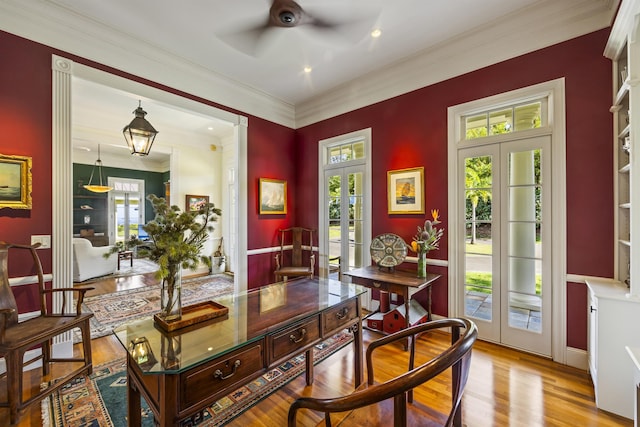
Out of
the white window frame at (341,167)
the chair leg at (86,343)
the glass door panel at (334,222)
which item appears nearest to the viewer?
the chair leg at (86,343)

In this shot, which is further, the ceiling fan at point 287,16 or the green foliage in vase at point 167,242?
the ceiling fan at point 287,16

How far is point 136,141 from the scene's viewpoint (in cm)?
344

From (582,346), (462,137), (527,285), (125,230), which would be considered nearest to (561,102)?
(462,137)

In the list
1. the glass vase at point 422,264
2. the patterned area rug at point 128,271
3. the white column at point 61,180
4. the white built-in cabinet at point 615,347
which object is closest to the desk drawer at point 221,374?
the glass vase at point 422,264

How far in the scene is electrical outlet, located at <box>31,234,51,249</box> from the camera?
246cm

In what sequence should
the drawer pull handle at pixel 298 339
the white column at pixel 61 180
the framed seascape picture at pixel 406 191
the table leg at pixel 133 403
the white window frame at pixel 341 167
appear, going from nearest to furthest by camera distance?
the table leg at pixel 133 403 → the drawer pull handle at pixel 298 339 → the white column at pixel 61 180 → the framed seascape picture at pixel 406 191 → the white window frame at pixel 341 167

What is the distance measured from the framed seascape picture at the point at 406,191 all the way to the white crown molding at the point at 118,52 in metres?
2.36

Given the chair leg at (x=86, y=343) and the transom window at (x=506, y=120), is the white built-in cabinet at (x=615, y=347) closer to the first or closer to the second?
the transom window at (x=506, y=120)

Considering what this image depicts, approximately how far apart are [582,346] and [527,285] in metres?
0.60

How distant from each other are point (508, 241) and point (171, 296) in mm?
3011

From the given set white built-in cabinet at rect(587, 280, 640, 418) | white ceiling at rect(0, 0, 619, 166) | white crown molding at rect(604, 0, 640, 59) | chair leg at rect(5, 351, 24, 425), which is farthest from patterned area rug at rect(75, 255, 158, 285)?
white crown molding at rect(604, 0, 640, 59)

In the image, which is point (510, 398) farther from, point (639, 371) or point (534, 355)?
point (639, 371)

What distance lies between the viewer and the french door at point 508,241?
2.59 m

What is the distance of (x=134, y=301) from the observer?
426 cm
